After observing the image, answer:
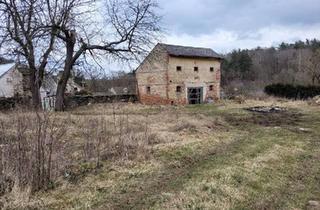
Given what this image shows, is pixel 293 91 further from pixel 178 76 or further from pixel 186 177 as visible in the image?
pixel 186 177

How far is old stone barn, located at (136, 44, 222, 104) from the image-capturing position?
33.7 m

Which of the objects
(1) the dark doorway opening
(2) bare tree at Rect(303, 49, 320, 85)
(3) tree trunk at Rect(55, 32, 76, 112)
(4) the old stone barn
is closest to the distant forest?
(2) bare tree at Rect(303, 49, 320, 85)

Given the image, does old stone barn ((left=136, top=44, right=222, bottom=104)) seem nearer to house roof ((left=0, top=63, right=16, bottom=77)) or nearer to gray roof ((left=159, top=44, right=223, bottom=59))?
gray roof ((left=159, top=44, right=223, bottom=59))

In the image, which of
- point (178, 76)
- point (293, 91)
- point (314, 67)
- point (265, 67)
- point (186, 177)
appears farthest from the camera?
point (265, 67)

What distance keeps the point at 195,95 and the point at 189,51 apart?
→ 14.2 ft

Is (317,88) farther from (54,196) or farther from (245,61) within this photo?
(54,196)

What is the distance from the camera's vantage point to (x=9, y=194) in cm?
556

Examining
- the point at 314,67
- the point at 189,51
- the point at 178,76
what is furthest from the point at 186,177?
the point at 314,67

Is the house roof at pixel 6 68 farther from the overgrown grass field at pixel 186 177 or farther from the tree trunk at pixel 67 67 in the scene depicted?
the overgrown grass field at pixel 186 177

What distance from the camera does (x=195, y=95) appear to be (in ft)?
119

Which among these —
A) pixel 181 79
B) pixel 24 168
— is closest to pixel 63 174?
pixel 24 168

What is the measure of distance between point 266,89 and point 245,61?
90.9ft

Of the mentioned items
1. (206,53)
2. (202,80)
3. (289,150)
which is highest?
(206,53)

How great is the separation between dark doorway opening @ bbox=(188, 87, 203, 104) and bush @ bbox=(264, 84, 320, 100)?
1097 centimetres
